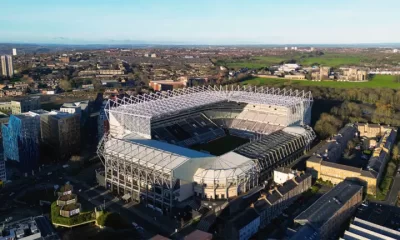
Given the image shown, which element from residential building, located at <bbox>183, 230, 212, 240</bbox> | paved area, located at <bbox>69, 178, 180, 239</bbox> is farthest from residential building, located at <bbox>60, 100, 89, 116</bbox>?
residential building, located at <bbox>183, 230, 212, 240</bbox>

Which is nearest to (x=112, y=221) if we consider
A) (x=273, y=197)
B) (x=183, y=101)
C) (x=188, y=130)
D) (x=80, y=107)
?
(x=273, y=197)

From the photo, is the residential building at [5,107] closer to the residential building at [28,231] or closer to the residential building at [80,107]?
the residential building at [80,107]

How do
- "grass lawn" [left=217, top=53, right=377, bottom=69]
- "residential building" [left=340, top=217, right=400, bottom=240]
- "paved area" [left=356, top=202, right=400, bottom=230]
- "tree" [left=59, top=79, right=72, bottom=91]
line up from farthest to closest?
1. "grass lawn" [left=217, top=53, right=377, bottom=69]
2. "tree" [left=59, top=79, right=72, bottom=91]
3. "paved area" [left=356, top=202, right=400, bottom=230]
4. "residential building" [left=340, top=217, right=400, bottom=240]

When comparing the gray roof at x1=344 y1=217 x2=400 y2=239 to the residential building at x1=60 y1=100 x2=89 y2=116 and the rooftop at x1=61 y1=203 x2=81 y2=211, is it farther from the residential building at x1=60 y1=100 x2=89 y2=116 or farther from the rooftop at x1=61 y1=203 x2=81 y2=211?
the residential building at x1=60 y1=100 x2=89 y2=116

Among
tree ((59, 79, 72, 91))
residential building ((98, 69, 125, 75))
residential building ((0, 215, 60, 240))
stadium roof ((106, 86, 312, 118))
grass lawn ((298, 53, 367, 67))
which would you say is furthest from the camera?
grass lawn ((298, 53, 367, 67))

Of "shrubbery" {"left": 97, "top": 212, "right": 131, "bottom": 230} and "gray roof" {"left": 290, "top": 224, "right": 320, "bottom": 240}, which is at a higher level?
"gray roof" {"left": 290, "top": 224, "right": 320, "bottom": 240}

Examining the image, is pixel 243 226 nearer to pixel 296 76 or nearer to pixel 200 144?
pixel 200 144

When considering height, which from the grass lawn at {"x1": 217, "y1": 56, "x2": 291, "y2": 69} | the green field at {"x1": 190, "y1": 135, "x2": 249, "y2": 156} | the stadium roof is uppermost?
the grass lawn at {"x1": 217, "y1": 56, "x2": 291, "y2": 69}
